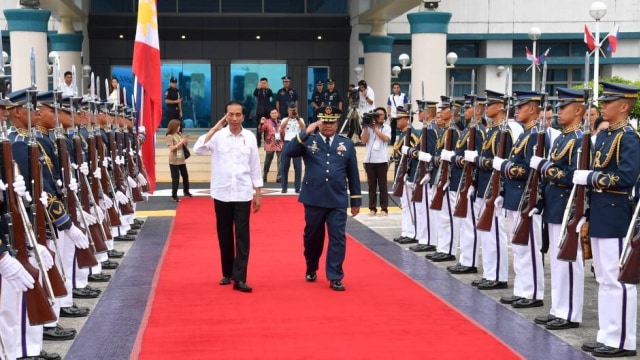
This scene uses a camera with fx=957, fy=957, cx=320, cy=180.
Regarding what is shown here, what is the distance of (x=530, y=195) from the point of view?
339 inches

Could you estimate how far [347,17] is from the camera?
3278 centimetres

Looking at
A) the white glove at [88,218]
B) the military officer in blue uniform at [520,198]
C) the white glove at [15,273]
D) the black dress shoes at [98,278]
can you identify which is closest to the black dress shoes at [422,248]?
the military officer in blue uniform at [520,198]

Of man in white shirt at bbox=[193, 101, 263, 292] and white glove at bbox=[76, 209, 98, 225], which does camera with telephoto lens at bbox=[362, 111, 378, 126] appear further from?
white glove at bbox=[76, 209, 98, 225]

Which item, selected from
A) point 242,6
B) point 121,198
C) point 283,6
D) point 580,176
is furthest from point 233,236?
point 283,6

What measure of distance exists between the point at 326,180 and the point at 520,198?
2022 millimetres

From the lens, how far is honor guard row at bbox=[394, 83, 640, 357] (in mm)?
7336

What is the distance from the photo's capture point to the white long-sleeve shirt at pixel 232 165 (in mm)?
9664

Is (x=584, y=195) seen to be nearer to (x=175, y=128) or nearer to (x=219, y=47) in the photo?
(x=175, y=128)

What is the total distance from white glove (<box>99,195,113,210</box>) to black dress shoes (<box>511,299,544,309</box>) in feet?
15.4

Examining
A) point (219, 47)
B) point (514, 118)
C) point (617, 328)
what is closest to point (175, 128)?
point (514, 118)

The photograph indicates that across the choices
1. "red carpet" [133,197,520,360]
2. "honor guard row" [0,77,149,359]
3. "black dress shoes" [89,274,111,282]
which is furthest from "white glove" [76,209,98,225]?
"black dress shoes" [89,274,111,282]

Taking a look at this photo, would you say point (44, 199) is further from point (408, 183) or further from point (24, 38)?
point (24, 38)

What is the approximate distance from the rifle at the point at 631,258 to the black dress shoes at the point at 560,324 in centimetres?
119

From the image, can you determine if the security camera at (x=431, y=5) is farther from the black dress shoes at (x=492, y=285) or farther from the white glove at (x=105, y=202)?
the black dress shoes at (x=492, y=285)
